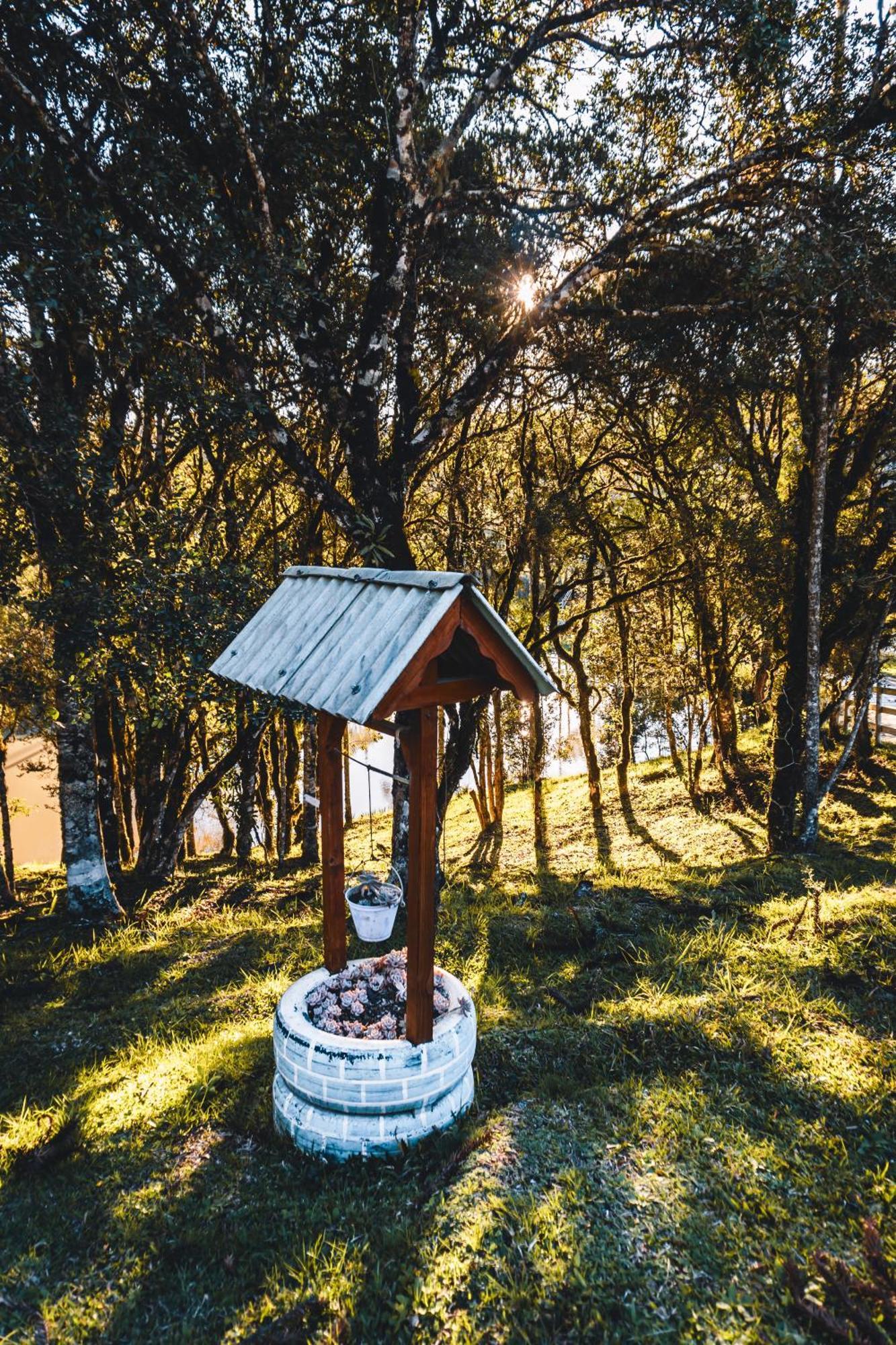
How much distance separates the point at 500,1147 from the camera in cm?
423

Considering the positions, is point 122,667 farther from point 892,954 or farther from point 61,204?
point 892,954

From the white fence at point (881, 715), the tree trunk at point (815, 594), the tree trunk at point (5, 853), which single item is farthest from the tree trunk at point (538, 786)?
the tree trunk at point (5, 853)

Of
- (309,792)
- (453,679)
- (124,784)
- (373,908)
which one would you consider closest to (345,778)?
(373,908)

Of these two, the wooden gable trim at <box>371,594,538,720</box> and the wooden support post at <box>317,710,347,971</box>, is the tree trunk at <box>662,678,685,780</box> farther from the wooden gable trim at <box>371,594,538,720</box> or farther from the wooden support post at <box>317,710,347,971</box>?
the wooden gable trim at <box>371,594,538,720</box>

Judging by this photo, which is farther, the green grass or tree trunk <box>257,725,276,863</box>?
tree trunk <box>257,725,276,863</box>

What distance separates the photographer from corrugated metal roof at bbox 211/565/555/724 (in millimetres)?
3586

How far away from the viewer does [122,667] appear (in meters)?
6.30

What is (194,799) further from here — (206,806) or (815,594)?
(206,806)

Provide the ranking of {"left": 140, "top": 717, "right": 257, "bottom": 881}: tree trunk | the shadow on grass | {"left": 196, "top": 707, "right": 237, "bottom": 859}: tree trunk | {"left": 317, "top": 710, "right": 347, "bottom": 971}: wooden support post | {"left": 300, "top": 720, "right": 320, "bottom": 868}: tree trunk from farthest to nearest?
1. {"left": 196, "top": 707, "right": 237, "bottom": 859}: tree trunk
2. {"left": 300, "top": 720, "right": 320, "bottom": 868}: tree trunk
3. the shadow on grass
4. {"left": 140, "top": 717, "right": 257, "bottom": 881}: tree trunk
5. {"left": 317, "top": 710, "right": 347, "bottom": 971}: wooden support post

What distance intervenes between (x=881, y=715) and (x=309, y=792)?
13.8 m

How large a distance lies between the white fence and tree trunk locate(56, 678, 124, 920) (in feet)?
46.1

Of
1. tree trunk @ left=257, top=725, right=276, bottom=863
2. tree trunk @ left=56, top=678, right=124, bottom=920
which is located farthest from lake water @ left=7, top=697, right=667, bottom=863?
tree trunk @ left=56, top=678, right=124, bottom=920

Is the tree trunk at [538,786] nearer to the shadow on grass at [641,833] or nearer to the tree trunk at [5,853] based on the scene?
the shadow on grass at [641,833]

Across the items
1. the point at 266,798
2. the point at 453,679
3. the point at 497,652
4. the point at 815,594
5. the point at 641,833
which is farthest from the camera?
the point at 266,798
